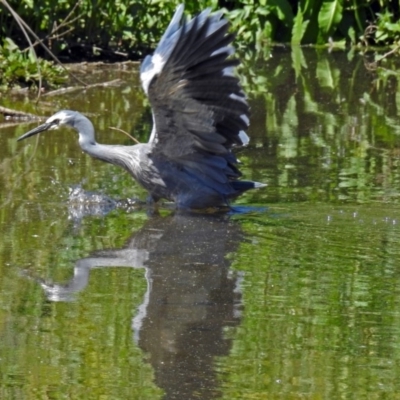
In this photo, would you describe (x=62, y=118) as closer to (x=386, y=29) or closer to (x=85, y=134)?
(x=85, y=134)

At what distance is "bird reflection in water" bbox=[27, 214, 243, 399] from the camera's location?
168 inches

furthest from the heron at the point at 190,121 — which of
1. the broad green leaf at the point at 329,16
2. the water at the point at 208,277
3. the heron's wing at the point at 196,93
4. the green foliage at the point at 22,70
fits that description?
the broad green leaf at the point at 329,16

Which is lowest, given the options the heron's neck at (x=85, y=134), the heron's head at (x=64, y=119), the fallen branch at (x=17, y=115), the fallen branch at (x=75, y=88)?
the heron's neck at (x=85, y=134)

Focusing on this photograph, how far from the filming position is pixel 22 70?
433 inches

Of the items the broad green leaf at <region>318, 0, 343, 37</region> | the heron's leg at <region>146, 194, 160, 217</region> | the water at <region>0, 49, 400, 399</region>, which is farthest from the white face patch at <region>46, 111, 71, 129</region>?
the broad green leaf at <region>318, 0, 343, 37</region>

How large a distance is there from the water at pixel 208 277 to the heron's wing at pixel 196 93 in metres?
0.44

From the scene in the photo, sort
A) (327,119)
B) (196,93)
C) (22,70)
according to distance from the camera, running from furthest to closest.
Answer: (22,70)
(327,119)
(196,93)

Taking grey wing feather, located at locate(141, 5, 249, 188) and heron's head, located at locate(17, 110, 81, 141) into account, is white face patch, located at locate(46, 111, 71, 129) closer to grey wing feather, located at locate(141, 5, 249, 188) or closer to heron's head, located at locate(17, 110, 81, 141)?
heron's head, located at locate(17, 110, 81, 141)

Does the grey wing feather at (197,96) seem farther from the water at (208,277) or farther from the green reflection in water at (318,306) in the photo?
the green reflection in water at (318,306)

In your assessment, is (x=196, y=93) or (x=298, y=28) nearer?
(x=196, y=93)

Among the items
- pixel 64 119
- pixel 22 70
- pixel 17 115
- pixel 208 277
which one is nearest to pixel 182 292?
pixel 208 277

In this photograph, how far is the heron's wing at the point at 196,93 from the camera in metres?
6.68

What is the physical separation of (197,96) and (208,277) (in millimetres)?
1603

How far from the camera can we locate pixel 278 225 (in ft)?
21.9
